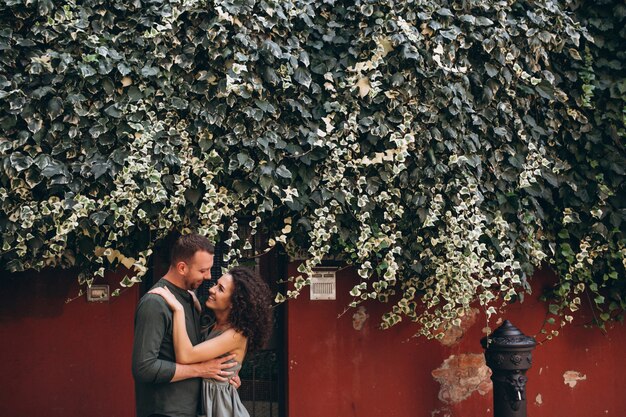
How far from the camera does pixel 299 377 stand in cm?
691

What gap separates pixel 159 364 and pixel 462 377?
3.90 meters

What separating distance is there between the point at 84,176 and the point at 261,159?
1303 mm

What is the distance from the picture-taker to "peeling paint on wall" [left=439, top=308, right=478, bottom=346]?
23.5ft

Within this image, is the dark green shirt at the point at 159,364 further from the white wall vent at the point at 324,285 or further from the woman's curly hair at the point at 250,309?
the white wall vent at the point at 324,285

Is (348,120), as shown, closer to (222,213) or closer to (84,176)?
(222,213)

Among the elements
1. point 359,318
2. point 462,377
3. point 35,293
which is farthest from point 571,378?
point 35,293

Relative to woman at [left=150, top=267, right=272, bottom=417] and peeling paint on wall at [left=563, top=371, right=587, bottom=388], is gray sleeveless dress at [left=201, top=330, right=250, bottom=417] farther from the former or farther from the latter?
peeling paint on wall at [left=563, top=371, right=587, bottom=388]

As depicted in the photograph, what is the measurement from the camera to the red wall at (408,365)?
6941 millimetres

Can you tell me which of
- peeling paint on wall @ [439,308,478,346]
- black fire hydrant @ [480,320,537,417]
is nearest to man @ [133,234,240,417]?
black fire hydrant @ [480,320,537,417]

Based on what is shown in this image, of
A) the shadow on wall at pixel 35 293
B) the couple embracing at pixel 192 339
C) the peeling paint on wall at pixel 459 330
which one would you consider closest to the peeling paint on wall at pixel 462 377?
the peeling paint on wall at pixel 459 330

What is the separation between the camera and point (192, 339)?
432 centimetres

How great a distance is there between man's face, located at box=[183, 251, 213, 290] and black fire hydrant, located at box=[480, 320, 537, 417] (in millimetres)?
2978

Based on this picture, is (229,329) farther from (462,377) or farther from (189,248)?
(462,377)

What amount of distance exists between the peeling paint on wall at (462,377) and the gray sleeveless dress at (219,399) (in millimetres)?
3260
